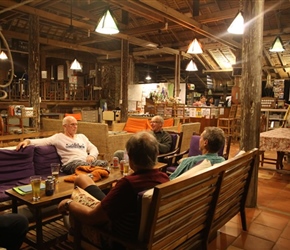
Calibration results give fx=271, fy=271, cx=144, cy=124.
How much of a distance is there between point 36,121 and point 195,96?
36.6ft

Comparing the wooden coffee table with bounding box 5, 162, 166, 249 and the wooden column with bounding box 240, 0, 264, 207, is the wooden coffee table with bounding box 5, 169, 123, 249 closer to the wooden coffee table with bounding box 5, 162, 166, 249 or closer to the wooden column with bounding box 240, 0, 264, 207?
the wooden coffee table with bounding box 5, 162, 166, 249

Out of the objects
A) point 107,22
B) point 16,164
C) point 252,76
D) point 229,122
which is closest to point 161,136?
point 252,76

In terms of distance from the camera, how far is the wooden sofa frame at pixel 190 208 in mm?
1439

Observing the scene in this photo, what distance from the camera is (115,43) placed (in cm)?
1203

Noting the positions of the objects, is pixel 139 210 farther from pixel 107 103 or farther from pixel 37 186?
pixel 107 103

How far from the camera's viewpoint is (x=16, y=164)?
3059mm

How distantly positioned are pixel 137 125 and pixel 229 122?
10.6 ft

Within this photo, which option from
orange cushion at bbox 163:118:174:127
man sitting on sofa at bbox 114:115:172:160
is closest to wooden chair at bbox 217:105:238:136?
orange cushion at bbox 163:118:174:127

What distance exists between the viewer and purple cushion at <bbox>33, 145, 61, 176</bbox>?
3256 mm

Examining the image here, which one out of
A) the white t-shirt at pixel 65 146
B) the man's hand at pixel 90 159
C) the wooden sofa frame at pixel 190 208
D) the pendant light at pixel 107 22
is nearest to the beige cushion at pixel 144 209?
the wooden sofa frame at pixel 190 208

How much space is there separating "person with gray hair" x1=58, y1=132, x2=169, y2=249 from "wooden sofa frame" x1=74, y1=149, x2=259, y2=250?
0.26ft

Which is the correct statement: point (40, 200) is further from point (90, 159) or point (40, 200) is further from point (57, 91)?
point (57, 91)

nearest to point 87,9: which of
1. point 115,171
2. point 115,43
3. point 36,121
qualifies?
point 36,121

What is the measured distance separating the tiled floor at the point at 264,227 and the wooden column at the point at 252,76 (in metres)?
0.25
